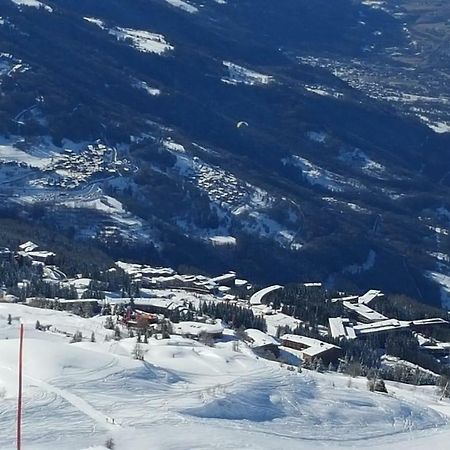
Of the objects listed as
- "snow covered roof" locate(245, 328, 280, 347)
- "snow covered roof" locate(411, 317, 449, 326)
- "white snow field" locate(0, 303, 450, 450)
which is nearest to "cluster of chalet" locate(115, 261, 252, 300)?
"snow covered roof" locate(411, 317, 449, 326)

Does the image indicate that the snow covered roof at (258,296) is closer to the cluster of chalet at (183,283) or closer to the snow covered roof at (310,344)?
the cluster of chalet at (183,283)

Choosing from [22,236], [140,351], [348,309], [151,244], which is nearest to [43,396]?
[140,351]

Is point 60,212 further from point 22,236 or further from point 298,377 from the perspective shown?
point 298,377

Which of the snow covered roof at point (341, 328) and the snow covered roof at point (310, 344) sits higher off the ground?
the snow covered roof at point (310, 344)

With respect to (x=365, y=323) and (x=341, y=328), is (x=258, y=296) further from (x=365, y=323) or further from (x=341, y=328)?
(x=341, y=328)

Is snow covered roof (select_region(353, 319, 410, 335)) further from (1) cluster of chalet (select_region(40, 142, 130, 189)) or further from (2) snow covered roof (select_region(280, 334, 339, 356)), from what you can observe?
(1) cluster of chalet (select_region(40, 142, 130, 189))

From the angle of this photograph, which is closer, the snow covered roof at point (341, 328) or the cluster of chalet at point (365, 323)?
the snow covered roof at point (341, 328)

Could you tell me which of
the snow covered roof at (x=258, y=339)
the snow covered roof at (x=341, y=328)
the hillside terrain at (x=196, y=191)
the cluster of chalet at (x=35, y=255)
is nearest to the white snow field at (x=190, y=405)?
the snow covered roof at (x=258, y=339)
